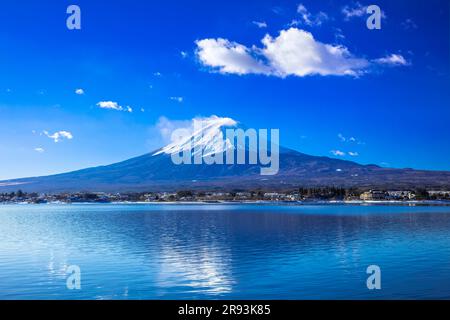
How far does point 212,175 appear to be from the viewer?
187625mm

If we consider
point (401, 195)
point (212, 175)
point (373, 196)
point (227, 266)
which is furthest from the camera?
point (212, 175)

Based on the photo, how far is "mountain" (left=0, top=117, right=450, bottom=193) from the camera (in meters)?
156

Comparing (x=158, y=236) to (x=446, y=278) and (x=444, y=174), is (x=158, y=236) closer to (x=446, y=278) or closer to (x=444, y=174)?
Result: (x=446, y=278)

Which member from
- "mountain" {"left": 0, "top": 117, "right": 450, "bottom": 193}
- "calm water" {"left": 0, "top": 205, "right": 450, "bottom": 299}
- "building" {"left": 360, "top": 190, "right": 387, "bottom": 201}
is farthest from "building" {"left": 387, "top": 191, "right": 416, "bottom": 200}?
"calm water" {"left": 0, "top": 205, "right": 450, "bottom": 299}

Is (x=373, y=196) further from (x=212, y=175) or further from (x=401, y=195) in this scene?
(x=212, y=175)

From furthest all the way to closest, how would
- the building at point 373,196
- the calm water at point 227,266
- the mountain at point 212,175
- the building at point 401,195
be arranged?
the mountain at point 212,175, the building at point 401,195, the building at point 373,196, the calm water at point 227,266

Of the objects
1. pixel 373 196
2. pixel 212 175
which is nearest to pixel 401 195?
pixel 373 196

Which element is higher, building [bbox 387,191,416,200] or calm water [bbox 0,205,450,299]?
building [bbox 387,191,416,200]

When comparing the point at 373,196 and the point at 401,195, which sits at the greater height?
the point at 401,195

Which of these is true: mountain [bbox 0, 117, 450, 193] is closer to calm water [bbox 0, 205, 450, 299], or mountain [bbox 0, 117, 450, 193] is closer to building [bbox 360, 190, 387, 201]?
building [bbox 360, 190, 387, 201]

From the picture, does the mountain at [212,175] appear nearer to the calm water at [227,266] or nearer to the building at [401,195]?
the building at [401,195]

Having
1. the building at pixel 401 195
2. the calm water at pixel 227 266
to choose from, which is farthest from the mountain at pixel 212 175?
the calm water at pixel 227 266

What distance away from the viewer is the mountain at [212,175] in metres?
156
